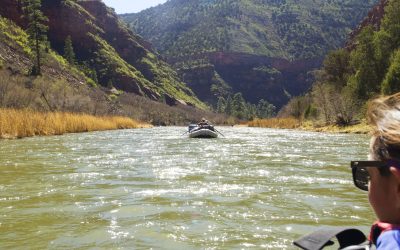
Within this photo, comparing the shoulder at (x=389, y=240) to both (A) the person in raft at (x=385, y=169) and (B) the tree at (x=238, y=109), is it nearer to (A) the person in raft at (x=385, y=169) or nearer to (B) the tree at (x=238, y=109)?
(A) the person in raft at (x=385, y=169)

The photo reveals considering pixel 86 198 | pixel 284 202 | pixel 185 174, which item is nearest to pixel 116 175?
pixel 185 174

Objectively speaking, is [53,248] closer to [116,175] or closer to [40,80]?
[116,175]

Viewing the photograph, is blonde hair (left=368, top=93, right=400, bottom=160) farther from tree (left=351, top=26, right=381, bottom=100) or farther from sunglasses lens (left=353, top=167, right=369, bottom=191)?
tree (left=351, top=26, right=381, bottom=100)

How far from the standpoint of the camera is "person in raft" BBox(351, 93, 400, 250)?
188 centimetres

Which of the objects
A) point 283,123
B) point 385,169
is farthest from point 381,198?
point 283,123

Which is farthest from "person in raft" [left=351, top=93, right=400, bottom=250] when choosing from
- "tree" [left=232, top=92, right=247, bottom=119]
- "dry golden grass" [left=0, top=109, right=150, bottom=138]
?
"tree" [left=232, top=92, right=247, bottom=119]

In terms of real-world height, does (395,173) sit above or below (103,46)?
below

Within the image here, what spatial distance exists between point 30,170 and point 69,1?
429 ft

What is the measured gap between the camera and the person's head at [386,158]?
1.89 metres

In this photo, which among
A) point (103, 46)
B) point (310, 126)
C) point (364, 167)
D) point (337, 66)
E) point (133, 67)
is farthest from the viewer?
point (133, 67)

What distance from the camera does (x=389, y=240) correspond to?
5.95 ft

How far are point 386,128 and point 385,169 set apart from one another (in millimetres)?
174

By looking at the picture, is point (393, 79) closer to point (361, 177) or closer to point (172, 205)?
point (172, 205)

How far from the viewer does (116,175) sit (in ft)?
35.9
